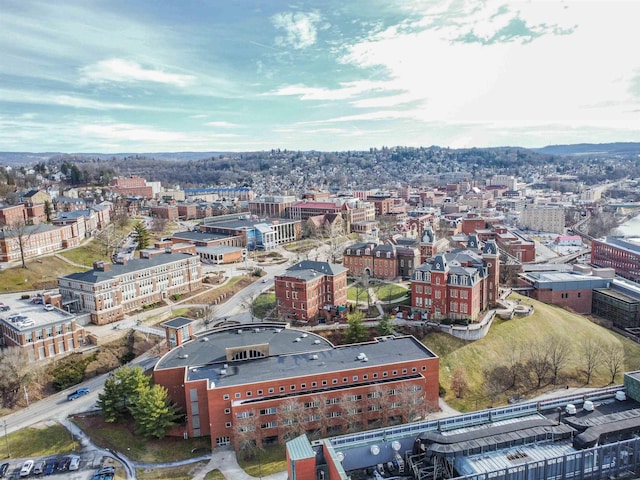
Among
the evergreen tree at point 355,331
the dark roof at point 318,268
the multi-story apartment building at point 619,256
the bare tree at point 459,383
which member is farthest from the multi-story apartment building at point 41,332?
the multi-story apartment building at point 619,256

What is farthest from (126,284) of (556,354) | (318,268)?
(556,354)

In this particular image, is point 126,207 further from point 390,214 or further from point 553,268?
point 553,268

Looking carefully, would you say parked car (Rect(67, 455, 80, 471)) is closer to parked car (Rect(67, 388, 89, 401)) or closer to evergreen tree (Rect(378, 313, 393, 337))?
parked car (Rect(67, 388, 89, 401))

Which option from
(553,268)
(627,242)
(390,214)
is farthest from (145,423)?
(390,214)

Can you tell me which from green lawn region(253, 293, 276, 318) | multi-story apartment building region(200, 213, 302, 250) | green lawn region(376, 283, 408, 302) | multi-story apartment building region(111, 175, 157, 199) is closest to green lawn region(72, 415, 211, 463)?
green lawn region(253, 293, 276, 318)

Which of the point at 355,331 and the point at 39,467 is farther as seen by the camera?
the point at 355,331

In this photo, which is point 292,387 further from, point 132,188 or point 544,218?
point 132,188
